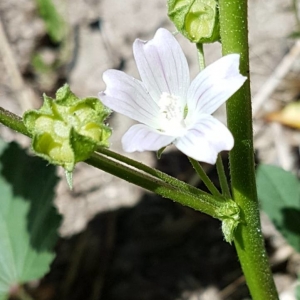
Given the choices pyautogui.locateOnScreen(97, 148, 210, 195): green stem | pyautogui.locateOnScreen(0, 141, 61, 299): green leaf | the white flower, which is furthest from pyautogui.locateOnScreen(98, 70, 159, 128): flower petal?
pyautogui.locateOnScreen(0, 141, 61, 299): green leaf

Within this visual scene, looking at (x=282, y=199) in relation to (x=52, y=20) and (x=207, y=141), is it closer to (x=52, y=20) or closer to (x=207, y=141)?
(x=207, y=141)

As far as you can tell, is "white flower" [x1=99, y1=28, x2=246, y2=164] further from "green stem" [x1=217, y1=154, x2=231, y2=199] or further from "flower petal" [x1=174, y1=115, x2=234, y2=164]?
"green stem" [x1=217, y1=154, x2=231, y2=199]

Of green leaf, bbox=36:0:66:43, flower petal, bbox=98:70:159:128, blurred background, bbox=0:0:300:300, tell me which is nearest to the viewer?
flower petal, bbox=98:70:159:128

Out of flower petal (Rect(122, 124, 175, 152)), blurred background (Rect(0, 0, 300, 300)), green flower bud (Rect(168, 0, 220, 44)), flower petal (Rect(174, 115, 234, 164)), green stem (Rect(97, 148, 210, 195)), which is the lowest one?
blurred background (Rect(0, 0, 300, 300))

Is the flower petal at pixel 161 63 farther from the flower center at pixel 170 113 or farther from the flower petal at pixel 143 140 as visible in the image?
the flower petal at pixel 143 140

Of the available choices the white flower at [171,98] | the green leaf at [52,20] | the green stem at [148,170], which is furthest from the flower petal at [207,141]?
the green leaf at [52,20]

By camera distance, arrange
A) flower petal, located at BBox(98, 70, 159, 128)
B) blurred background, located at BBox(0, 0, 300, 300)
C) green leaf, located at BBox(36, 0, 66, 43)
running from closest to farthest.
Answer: flower petal, located at BBox(98, 70, 159, 128)
blurred background, located at BBox(0, 0, 300, 300)
green leaf, located at BBox(36, 0, 66, 43)

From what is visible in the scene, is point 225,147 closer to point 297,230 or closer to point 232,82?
point 232,82
